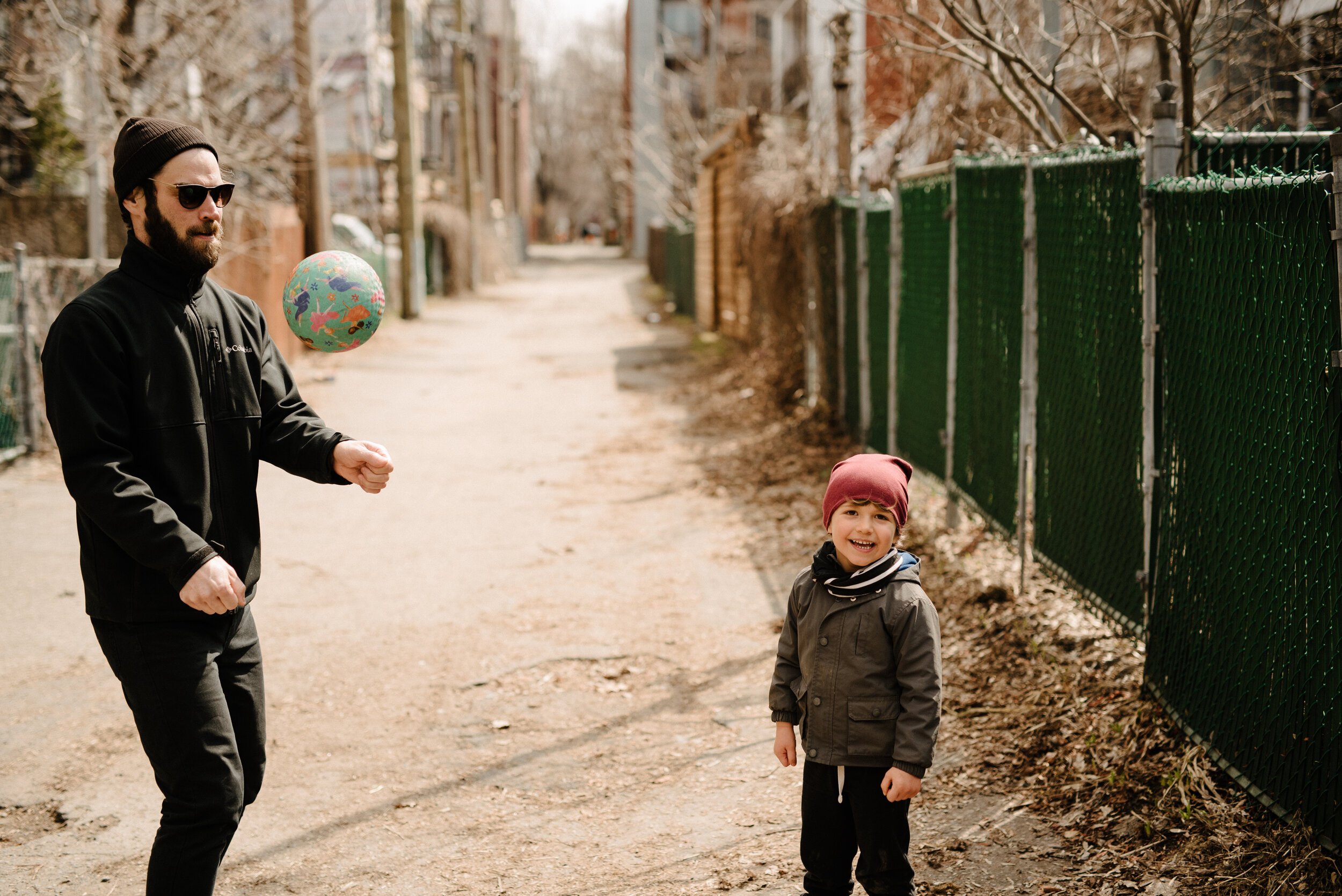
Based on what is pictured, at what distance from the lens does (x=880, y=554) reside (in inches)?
124

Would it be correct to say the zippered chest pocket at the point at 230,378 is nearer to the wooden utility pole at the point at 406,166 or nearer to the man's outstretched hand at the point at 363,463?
the man's outstretched hand at the point at 363,463

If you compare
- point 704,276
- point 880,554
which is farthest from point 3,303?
point 704,276

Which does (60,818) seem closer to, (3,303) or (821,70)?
(3,303)

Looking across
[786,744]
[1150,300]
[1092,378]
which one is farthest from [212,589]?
[1092,378]

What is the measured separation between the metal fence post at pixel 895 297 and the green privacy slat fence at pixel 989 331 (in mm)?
1182

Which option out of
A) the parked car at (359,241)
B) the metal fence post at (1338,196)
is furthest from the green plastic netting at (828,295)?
the parked car at (359,241)

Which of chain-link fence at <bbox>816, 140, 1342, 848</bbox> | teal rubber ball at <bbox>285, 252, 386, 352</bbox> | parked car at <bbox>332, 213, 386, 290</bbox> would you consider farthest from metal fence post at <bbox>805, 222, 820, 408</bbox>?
parked car at <bbox>332, 213, 386, 290</bbox>

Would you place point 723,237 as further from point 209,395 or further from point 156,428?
point 156,428

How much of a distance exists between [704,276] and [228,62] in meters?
8.56

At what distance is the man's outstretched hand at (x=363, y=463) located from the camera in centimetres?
336

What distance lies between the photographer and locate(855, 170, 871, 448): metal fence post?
9234mm

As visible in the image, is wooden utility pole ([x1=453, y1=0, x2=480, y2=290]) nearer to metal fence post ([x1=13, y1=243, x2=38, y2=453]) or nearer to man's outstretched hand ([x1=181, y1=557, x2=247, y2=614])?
metal fence post ([x1=13, y1=243, x2=38, y2=453])

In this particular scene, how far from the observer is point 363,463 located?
337 centimetres

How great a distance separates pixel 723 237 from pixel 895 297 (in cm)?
1122
